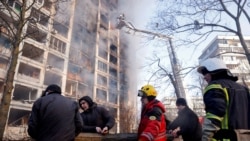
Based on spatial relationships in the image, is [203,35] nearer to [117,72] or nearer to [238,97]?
[238,97]

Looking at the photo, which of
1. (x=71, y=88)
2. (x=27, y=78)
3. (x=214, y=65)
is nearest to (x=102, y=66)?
(x=71, y=88)

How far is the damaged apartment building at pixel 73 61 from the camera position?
820 inches

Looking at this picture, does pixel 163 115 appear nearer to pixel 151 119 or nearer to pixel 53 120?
pixel 151 119

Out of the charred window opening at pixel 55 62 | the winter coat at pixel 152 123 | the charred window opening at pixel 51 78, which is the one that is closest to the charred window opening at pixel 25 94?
the charred window opening at pixel 51 78

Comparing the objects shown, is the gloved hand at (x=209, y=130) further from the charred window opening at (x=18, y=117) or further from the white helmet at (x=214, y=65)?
the charred window opening at (x=18, y=117)

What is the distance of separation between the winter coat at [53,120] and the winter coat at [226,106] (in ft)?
5.78

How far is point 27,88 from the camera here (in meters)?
22.7

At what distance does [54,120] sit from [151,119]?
48.5 inches

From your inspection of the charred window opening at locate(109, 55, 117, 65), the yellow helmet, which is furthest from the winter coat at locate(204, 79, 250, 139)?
the charred window opening at locate(109, 55, 117, 65)

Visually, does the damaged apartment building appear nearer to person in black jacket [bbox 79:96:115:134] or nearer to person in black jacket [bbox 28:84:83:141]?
person in black jacket [bbox 79:96:115:134]

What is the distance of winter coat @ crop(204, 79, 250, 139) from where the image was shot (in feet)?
5.95

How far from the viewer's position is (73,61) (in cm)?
3219

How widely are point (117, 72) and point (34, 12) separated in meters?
35.6

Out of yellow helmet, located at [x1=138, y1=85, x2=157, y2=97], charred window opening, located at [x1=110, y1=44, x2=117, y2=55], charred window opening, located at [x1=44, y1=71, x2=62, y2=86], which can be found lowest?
yellow helmet, located at [x1=138, y1=85, x2=157, y2=97]
